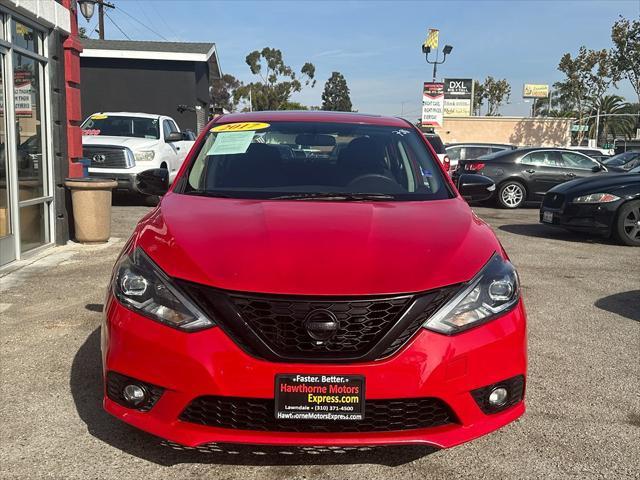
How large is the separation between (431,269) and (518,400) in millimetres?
705

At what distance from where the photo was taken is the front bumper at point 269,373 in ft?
7.59

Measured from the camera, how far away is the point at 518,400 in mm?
2658

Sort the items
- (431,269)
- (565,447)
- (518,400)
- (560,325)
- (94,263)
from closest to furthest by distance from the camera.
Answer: (431,269)
(518,400)
(565,447)
(560,325)
(94,263)

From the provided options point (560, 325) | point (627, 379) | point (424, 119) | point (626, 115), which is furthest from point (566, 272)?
point (626, 115)

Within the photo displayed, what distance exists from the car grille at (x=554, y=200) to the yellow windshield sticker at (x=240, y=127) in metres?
6.72

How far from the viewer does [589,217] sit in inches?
362

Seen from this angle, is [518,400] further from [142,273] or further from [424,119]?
[424,119]

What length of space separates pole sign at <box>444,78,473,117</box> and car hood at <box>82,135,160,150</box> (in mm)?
44173

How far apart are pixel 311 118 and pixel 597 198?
640cm

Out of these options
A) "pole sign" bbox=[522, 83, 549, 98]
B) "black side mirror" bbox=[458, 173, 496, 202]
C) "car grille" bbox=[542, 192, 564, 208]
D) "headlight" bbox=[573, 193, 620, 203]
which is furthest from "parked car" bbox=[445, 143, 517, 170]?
"pole sign" bbox=[522, 83, 549, 98]

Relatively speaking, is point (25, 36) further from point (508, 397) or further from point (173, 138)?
point (508, 397)

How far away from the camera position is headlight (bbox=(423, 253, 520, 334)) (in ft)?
7.93

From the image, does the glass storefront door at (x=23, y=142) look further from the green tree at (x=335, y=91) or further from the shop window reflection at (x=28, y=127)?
the green tree at (x=335, y=91)

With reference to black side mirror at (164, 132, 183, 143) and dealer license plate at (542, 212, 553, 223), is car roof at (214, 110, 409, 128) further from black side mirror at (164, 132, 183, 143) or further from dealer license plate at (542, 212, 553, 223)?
black side mirror at (164, 132, 183, 143)
